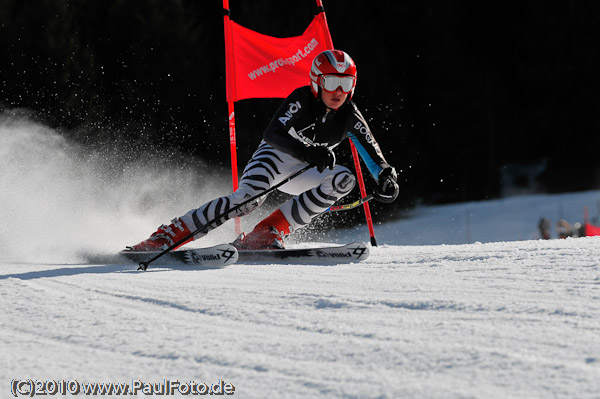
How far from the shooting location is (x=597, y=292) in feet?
8.28

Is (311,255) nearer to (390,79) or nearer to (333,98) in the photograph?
(333,98)

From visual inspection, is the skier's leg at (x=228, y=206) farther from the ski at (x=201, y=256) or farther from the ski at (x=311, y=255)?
the ski at (x=311, y=255)

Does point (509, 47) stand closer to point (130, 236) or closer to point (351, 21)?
point (351, 21)

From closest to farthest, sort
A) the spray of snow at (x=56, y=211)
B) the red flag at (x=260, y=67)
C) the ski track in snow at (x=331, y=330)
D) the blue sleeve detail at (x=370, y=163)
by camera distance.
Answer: the ski track in snow at (x=331, y=330)
the blue sleeve detail at (x=370, y=163)
the spray of snow at (x=56, y=211)
the red flag at (x=260, y=67)

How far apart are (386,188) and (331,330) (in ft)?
6.87

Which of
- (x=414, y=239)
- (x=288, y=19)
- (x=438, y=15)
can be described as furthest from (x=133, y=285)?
(x=438, y=15)

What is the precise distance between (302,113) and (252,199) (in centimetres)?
66

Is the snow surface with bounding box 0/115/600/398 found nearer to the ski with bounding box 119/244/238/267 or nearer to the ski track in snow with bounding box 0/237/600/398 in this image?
the ski track in snow with bounding box 0/237/600/398

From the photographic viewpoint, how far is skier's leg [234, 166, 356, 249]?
442 centimetres

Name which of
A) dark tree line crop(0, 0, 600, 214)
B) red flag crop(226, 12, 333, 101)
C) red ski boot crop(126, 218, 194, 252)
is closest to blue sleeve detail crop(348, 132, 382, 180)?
red ski boot crop(126, 218, 194, 252)

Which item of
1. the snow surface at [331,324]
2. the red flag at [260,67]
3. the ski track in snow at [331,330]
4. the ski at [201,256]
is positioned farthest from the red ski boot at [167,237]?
the red flag at [260,67]

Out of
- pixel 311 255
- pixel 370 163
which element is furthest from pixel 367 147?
pixel 311 255

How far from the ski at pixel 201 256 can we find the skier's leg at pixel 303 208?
1.37 feet

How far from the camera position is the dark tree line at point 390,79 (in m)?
16.4
